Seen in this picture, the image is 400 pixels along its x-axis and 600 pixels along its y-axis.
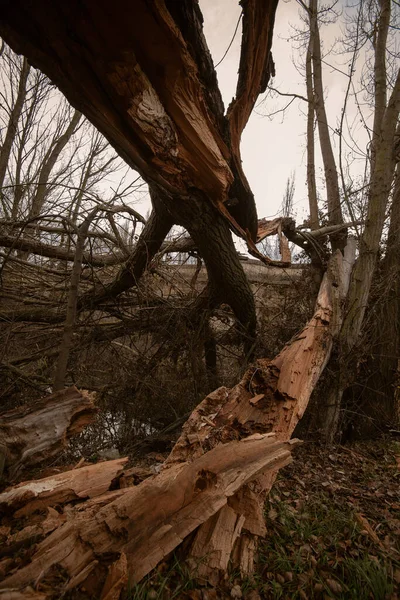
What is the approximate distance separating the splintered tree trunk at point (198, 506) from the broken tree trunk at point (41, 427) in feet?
1.13

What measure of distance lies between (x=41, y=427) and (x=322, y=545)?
79.0 inches

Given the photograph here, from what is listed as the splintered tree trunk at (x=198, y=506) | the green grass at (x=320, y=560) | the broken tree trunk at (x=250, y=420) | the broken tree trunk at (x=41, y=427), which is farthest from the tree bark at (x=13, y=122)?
the green grass at (x=320, y=560)

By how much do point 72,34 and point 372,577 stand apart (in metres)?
3.25

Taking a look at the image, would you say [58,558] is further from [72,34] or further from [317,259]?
[317,259]

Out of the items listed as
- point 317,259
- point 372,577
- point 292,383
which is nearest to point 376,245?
point 317,259

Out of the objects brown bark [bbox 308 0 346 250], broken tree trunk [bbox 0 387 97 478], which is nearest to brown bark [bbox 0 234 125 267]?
broken tree trunk [bbox 0 387 97 478]

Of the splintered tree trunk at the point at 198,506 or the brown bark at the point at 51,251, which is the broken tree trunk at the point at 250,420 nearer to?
the splintered tree trunk at the point at 198,506

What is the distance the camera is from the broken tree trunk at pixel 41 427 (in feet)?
7.67

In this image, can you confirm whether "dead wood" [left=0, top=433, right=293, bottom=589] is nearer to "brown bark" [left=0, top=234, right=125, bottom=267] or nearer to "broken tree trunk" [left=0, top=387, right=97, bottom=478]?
"broken tree trunk" [left=0, top=387, right=97, bottom=478]

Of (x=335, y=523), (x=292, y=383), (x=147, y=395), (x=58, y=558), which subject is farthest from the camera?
(x=147, y=395)

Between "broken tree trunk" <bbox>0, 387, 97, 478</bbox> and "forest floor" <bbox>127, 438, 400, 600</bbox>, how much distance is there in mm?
1210

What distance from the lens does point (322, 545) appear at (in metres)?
2.06

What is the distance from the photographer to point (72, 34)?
6.05 ft

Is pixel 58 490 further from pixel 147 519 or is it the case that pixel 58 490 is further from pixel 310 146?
pixel 310 146
